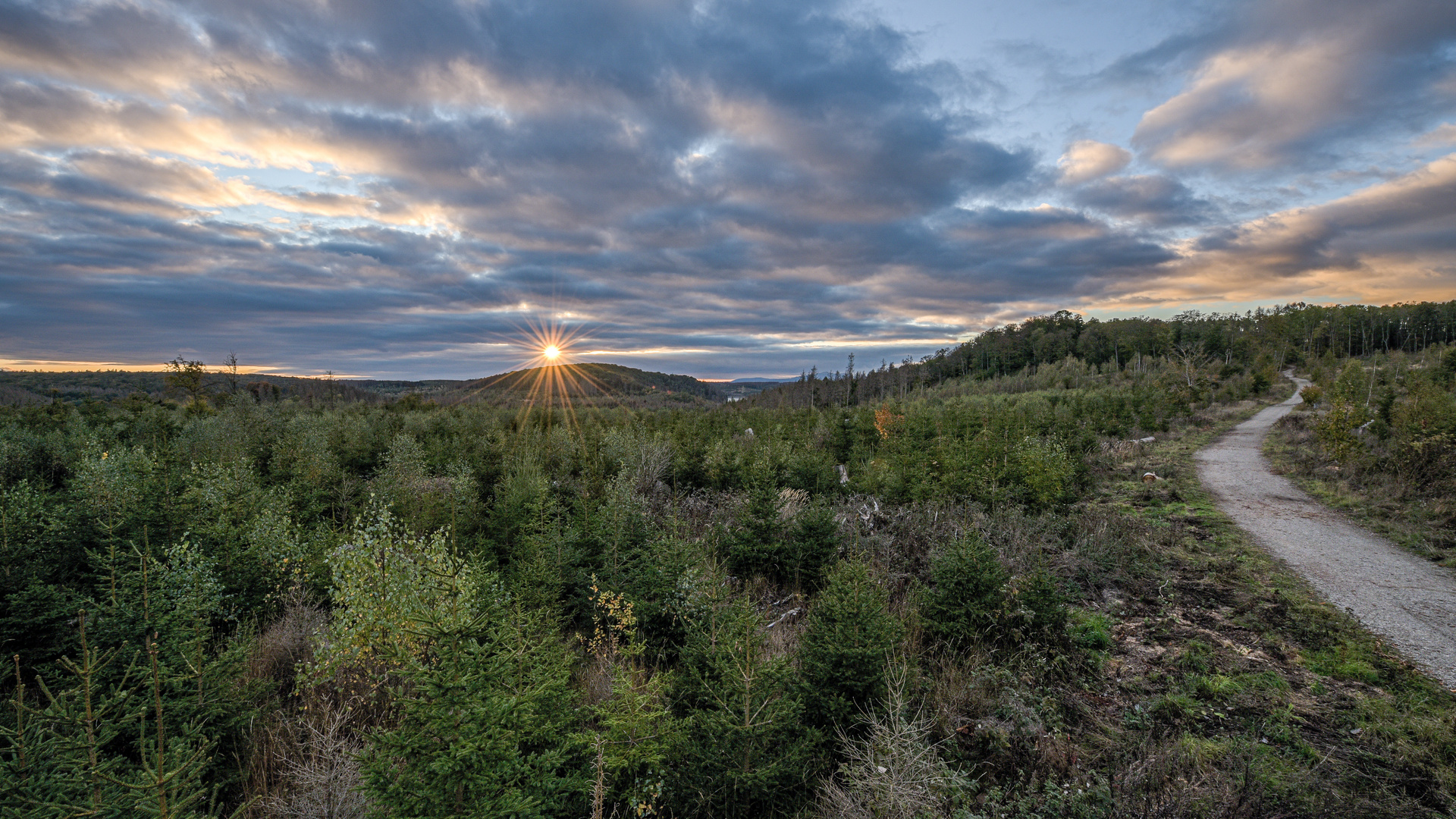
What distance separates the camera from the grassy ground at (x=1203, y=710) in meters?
4.77

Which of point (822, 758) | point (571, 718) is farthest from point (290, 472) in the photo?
point (822, 758)

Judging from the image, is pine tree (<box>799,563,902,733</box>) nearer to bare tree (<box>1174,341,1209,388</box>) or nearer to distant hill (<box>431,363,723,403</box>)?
bare tree (<box>1174,341,1209,388</box>)

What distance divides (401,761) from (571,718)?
4.86 feet

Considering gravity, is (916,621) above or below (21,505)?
below

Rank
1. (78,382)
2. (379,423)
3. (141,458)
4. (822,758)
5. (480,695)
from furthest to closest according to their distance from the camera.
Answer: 1. (78,382)
2. (379,423)
3. (141,458)
4. (822,758)
5. (480,695)

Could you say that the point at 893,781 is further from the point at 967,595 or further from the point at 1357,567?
the point at 1357,567

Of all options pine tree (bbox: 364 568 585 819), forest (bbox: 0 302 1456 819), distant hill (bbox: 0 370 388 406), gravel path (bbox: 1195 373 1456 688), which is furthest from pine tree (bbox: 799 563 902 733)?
distant hill (bbox: 0 370 388 406)

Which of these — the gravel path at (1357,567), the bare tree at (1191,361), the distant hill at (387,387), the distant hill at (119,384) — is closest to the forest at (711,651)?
the gravel path at (1357,567)

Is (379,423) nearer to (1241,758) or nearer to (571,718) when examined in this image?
(571,718)

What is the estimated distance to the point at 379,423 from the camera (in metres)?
30.5

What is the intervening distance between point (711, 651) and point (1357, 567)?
1303 cm

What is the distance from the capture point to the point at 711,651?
5812 mm

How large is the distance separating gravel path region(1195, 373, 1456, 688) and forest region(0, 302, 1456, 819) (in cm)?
54

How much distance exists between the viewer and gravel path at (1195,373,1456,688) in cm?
740
